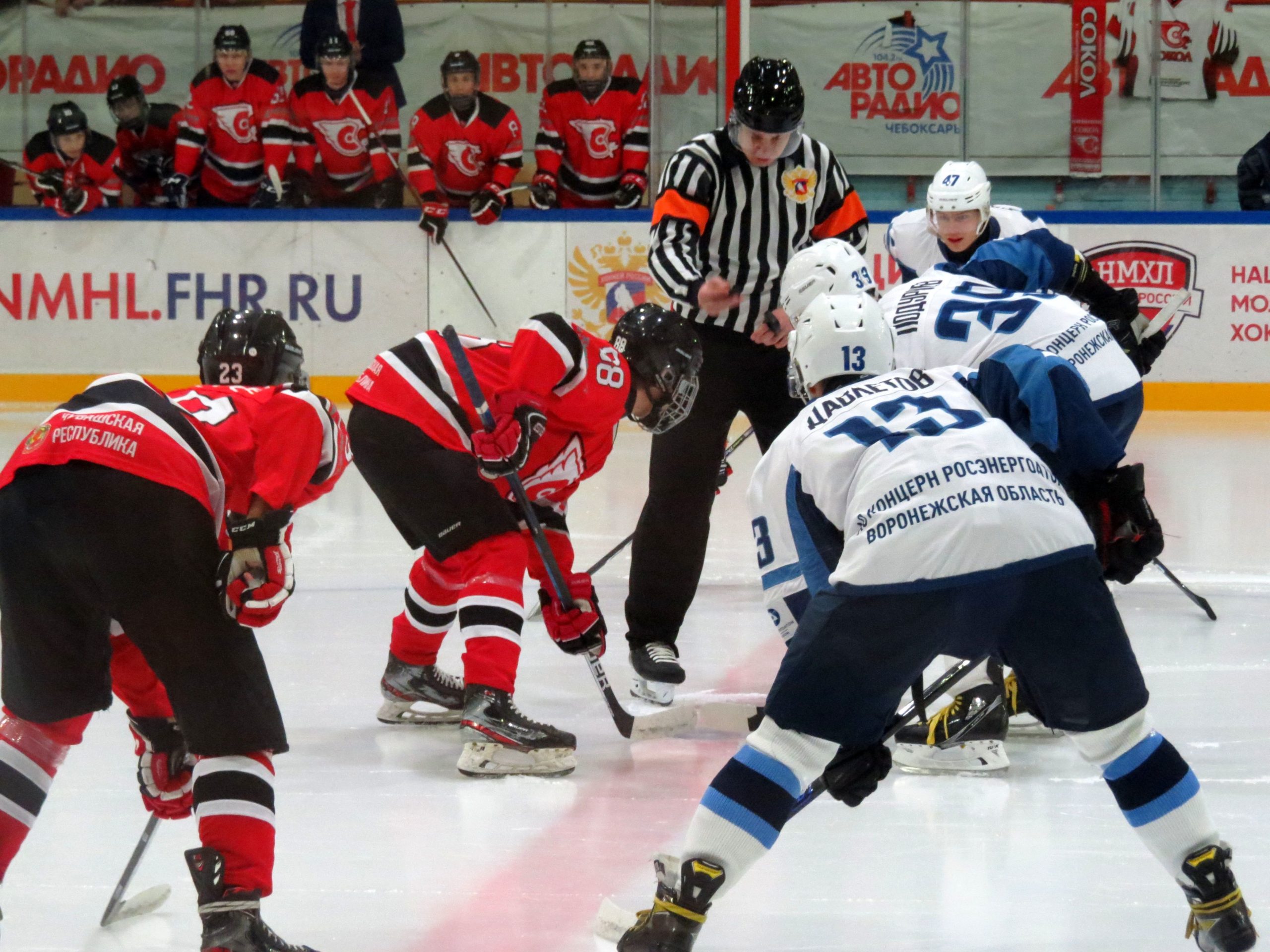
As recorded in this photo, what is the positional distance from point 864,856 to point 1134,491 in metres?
0.81

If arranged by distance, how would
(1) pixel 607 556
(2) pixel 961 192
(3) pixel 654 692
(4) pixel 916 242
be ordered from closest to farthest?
1. (3) pixel 654 692
2. (2) pixel 961 192
3. (4) pixel 916 242
4. (1) pixel 607 556

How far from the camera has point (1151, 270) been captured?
8.55 metres

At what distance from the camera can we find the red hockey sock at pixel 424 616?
3.56 metres

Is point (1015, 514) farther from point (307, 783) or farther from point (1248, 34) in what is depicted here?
point (1248, 34)

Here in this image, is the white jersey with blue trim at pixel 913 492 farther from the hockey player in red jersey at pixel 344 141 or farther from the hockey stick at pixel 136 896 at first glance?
the hockey player in red jersey at pixel 344 141

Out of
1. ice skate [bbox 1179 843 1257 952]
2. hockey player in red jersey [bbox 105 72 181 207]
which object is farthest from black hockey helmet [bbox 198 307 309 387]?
hockey player in red jersey [bbox 105 72 181 207]

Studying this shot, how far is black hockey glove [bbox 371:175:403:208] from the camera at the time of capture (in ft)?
29.4

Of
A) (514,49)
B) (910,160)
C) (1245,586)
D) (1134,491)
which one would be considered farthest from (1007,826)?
(514,49)

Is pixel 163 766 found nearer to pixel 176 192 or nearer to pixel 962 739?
pixel 962 739

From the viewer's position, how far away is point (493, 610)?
323cm

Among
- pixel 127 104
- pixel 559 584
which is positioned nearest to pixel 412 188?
pixel 127 104

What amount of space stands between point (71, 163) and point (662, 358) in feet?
21.1

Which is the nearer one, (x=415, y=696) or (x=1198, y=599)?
(x=415, y=696)

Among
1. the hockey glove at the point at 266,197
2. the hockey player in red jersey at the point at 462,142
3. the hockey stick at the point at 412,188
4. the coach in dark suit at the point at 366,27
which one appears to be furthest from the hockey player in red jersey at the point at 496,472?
the coach in dark suit at the point at 366,27
